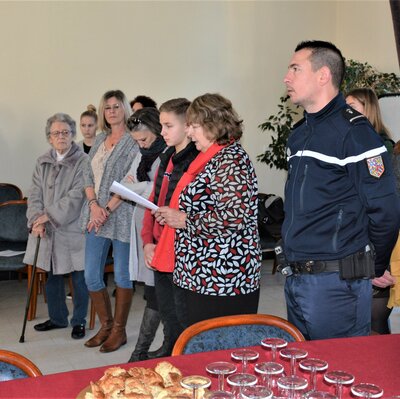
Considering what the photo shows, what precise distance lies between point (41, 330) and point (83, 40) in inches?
145

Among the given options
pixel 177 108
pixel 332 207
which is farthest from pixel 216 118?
pixel 332 207

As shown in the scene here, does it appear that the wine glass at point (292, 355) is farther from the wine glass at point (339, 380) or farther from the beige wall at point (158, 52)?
the beige wall at point (158, 52)

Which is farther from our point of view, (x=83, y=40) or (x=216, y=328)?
(x=83, y=40)

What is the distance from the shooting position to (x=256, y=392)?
1.43m

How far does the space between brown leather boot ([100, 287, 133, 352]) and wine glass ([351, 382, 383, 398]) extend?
2.95m

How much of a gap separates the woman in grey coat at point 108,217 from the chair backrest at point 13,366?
2.38 m

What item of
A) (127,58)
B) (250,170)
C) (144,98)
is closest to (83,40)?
(127,58)

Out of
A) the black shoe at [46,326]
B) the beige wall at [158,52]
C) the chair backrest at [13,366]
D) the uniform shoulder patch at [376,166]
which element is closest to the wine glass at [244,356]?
the chair backrest at [13,366]

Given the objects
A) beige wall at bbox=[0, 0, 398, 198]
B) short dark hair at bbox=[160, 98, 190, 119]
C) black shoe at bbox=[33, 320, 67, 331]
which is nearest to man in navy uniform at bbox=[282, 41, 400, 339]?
short dark hair at bbox=[160, 98, 190, 119]

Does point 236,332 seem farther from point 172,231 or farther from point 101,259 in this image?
point 101,259

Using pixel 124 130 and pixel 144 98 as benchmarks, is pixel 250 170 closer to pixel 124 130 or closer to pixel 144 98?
pixel 124 130

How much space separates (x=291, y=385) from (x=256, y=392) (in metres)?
0.08

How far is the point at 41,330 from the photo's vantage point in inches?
191

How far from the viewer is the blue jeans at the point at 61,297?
484 centimetres
